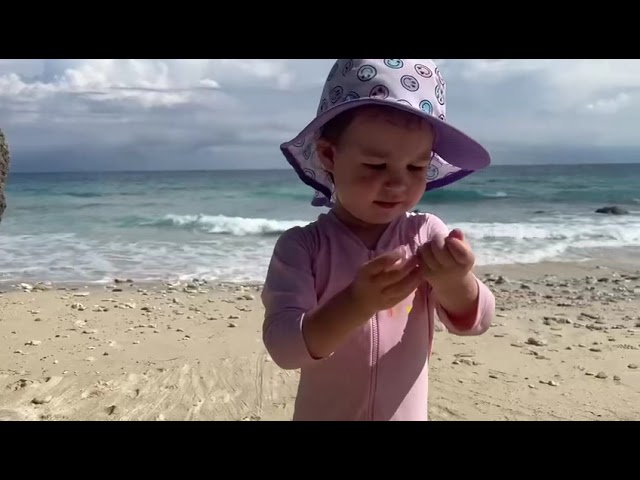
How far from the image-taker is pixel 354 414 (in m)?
1.91

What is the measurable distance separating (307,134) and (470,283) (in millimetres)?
665

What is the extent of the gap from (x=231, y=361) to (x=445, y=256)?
387 cm

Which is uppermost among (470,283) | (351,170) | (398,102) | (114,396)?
(398,102)

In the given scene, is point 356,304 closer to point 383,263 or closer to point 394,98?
point 383,263

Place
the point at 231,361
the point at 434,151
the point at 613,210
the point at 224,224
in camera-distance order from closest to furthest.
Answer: the point at 434,151
the point at 231,361
the point at 224,224
the point at 613,210

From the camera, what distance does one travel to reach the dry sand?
4.29 metres

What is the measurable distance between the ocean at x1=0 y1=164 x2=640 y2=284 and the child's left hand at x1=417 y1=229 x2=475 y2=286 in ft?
24.1

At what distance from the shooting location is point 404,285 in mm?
1547

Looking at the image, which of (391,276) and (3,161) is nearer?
(391,276)

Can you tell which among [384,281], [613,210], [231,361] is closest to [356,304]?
[384,281]

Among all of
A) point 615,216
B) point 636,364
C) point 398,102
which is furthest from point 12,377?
point 615,216

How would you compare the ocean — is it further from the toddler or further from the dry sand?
the toddler

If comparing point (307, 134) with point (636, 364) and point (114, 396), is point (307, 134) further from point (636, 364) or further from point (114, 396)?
point (636, 364)

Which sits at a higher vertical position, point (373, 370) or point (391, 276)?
point (391, 276)
